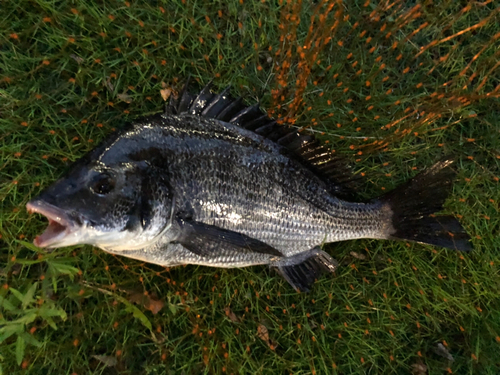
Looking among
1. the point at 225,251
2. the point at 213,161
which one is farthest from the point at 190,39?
the point at 225,251

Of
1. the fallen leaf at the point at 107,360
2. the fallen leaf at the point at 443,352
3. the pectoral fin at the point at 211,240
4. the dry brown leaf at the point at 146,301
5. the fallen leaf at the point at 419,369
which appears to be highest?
the pectoral fin at the point at 211,240

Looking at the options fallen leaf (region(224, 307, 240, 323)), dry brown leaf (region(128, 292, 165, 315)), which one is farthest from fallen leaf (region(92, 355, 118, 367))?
fallen leaf (region(224, 307, 240, 323))

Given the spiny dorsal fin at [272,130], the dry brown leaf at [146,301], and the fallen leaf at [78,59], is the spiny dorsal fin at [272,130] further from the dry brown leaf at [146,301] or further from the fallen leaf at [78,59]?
the dry brown leaf at [146,301]

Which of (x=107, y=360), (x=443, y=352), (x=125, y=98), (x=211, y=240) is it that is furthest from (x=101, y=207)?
(x=443, y=352)

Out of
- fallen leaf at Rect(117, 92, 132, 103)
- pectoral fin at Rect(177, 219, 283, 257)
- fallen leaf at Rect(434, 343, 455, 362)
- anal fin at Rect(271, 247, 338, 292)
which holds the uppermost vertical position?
fallen leaf at Rect(117, 92, 132, 103)

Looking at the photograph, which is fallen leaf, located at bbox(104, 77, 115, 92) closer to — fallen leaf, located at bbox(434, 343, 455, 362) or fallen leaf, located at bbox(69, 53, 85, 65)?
fallen leaf, located at bbox(69, 53, 85, 65)

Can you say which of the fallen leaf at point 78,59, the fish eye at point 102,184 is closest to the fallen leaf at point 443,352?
the fish eye at point 102,184

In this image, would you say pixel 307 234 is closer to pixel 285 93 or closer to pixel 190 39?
pixel 285 93

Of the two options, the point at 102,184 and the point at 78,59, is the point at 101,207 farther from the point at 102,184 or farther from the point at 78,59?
the point at 78,59
